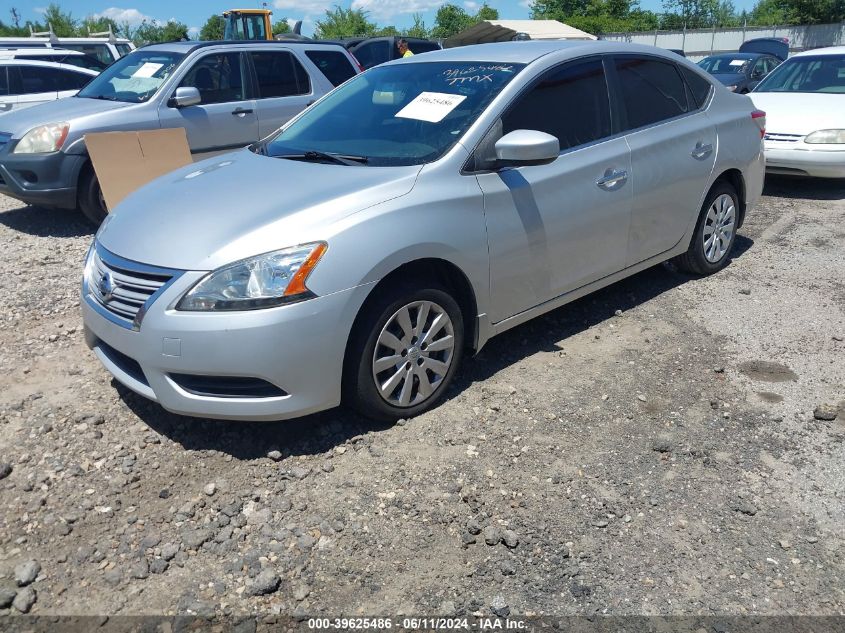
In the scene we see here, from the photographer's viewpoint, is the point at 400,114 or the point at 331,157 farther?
the point at 400,114

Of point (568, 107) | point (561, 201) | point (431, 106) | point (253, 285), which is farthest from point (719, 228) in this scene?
point (253, 285)

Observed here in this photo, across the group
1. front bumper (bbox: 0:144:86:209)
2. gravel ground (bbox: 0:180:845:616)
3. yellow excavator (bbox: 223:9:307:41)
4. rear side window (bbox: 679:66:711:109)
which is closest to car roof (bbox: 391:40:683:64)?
rear side window (bbox: 679:66:711:109)

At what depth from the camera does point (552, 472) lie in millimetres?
3221

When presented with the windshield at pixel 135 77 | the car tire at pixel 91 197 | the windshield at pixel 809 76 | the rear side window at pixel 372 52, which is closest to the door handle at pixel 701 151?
the windshield at pixel 809 76

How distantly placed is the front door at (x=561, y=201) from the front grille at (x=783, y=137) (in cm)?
451

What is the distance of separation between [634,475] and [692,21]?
61849mm

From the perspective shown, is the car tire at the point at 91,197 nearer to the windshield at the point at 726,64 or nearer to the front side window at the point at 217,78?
the front side window at the point at 217,78

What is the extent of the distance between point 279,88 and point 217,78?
2.32 feet

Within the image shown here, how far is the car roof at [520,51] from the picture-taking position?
4.18 metres

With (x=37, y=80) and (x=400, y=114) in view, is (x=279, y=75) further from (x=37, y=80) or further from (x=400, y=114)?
(x=37, y=80)

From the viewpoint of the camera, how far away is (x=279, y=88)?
801 cm

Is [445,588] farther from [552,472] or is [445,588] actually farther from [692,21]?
[692,21]

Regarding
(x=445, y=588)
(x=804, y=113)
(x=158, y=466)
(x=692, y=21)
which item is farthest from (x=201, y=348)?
(x=692, y=21)

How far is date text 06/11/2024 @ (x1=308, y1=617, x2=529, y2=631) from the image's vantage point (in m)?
2.43
